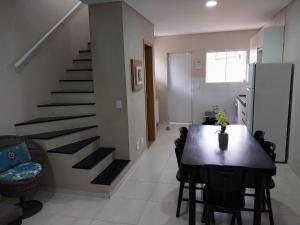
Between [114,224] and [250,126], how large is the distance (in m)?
2.77

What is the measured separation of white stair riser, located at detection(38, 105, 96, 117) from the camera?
3771mm

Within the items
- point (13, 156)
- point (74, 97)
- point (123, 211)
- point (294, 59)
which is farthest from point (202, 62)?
point (13, 156)

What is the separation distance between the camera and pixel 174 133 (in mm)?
5891

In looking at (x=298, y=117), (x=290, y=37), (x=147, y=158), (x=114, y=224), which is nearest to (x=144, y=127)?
(x=147, y=158)

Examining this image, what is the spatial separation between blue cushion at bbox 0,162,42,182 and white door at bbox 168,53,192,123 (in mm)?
4644

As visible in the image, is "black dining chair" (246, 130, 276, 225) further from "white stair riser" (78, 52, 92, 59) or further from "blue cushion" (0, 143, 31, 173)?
"white stair riser" (78, 52, 92, 59)

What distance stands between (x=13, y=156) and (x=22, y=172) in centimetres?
28

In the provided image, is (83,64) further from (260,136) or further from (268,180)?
(268,180)

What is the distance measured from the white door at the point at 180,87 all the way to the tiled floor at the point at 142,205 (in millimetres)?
3334

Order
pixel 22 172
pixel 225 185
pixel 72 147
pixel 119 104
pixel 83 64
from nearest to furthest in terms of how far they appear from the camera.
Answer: pixel 225 185 → pixel 22 172 → pixel 72 147 → pixel 119 104 → pixel 83 64

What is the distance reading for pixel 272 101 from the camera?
379cm

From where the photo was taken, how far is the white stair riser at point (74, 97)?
3873mm

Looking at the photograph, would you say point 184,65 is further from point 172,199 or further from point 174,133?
point 172,199

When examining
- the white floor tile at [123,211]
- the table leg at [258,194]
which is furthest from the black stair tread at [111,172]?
the table leg at [258,194]
